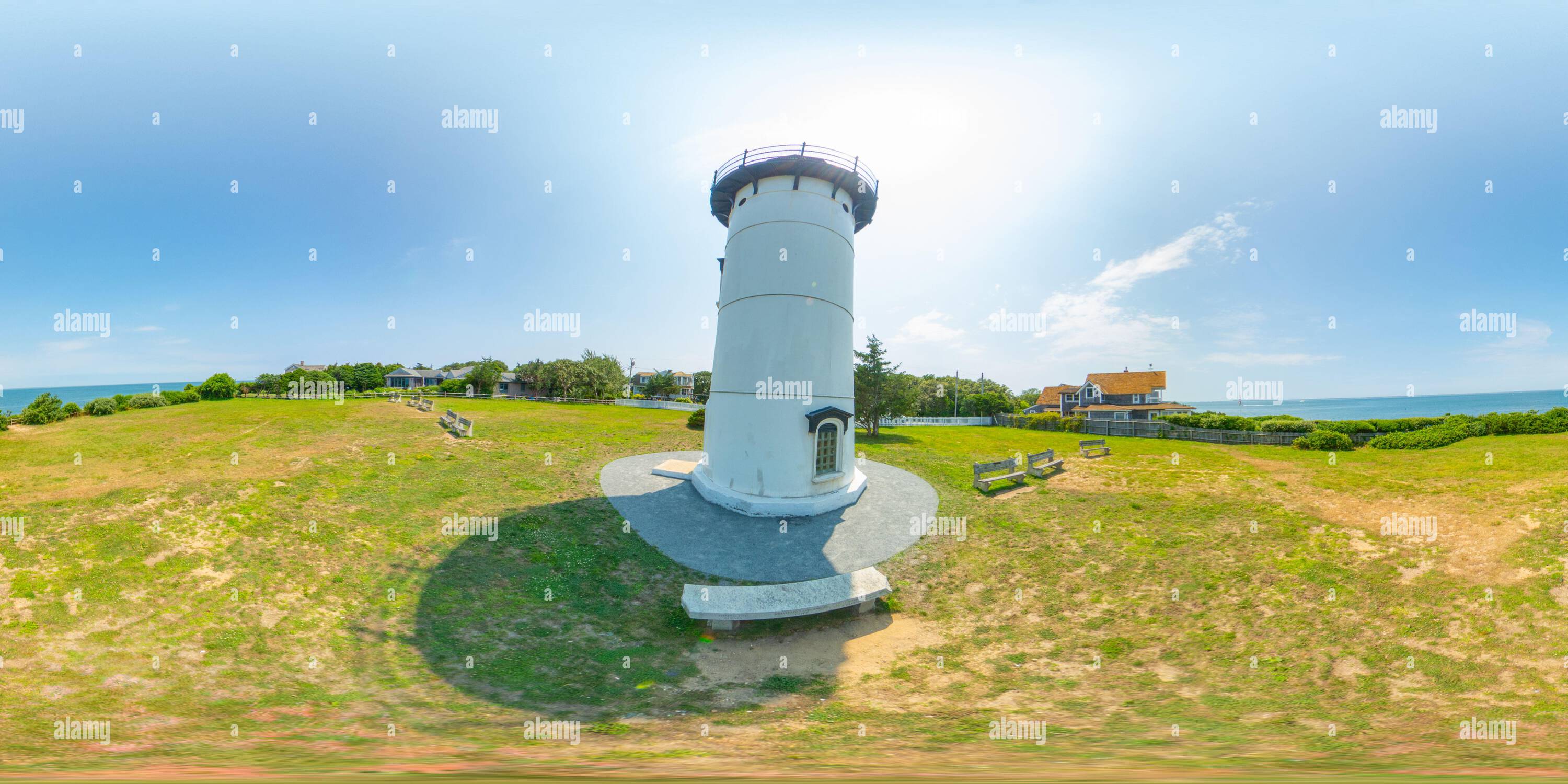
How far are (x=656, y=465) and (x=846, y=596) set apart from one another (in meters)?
10.6

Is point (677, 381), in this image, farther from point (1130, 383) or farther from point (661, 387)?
point (1130, 383)

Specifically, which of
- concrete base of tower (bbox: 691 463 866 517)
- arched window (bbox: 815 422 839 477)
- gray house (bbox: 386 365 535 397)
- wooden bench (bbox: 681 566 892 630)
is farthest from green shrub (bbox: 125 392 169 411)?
wooden bench (bbox: 681 566 892 630)

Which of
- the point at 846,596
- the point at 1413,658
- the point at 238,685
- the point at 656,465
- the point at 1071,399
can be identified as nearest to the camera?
the point at 238,685

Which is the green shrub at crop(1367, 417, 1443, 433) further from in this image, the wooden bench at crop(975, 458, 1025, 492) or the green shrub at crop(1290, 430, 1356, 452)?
the wooden bench at crop(975, 458, 1025, 492)

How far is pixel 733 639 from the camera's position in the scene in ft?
26.3

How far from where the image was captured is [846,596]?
338 inches

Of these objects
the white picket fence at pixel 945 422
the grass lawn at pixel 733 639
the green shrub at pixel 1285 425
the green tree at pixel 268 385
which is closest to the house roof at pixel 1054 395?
the white picket fence at pixel 945 422

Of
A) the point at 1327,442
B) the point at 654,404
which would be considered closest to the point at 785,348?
the point at 1327,442

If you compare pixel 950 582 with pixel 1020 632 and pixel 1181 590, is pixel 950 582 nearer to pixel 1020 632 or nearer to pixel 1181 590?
pixel 1020 632

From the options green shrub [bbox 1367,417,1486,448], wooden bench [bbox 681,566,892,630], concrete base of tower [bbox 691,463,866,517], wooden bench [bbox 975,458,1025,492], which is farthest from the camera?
green shrub [bbox 1367,417,1486,448]

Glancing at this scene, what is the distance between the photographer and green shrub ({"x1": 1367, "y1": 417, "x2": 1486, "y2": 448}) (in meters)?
18.9

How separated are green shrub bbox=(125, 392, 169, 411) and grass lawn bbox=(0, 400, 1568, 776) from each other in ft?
54.7

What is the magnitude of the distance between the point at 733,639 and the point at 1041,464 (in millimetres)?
14185

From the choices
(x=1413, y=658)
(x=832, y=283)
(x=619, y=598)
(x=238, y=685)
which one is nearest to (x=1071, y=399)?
(x=832, y=283)
